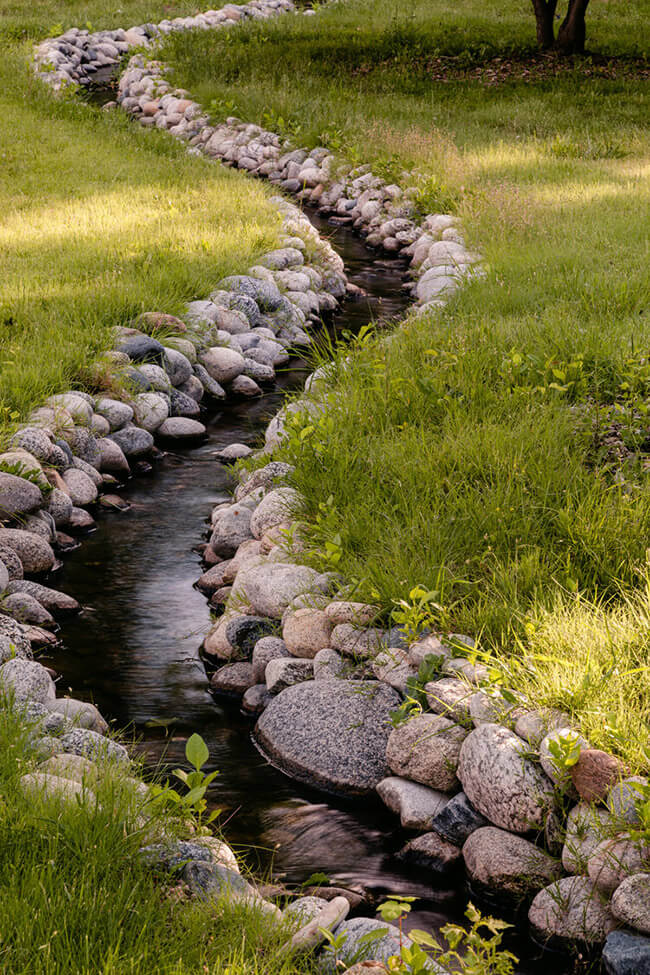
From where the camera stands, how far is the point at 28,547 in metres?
5.49

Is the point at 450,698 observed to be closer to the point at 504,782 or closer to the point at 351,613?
the point at 504,782

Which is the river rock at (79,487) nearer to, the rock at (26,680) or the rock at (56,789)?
the rock at (26,680)

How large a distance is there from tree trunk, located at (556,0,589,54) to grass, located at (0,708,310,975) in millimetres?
19630

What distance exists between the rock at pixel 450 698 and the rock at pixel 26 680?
1.51m

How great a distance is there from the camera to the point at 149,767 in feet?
13.4

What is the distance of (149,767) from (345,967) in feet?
5.02

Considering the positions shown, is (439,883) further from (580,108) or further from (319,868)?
(580,108)

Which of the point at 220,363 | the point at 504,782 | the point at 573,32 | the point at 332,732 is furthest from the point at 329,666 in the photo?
the point at 573,32

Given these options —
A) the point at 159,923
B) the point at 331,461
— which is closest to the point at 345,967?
the point at 159,923

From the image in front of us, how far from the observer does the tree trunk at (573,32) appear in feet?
63.4

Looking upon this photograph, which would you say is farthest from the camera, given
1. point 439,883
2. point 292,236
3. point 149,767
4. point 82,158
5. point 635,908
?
point 82,158

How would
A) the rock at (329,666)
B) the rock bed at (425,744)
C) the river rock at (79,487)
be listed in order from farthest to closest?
the river rock at (79,487) < the rock at (329,666) < the rock bed at (425,744)

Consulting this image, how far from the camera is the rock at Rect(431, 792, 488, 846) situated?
3.64m

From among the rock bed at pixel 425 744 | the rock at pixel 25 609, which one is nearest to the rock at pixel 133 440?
the rock bed at pixel 425 744
